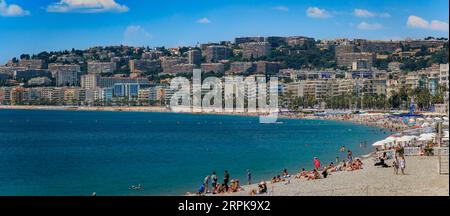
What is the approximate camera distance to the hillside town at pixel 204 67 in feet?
341

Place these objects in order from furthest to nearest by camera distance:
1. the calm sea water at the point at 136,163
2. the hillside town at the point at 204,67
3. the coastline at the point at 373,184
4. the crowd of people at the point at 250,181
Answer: the hillside town at the point at 204,67
the calm sea water at the point at 136,163
the crowd of people at the point at 250,181
the coastline at the point at 373,184

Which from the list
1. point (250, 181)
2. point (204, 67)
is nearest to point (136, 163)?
point (250, 181)

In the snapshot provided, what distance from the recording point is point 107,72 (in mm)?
130250

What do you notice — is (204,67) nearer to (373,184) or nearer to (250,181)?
(250,181)

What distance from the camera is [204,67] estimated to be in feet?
407

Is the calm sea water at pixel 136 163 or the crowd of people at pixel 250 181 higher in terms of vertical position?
the crowd of people at pixel 250 181

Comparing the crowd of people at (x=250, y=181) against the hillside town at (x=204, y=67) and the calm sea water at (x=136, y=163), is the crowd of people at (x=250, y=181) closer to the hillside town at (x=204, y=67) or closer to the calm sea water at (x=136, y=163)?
the calm sea water at (x=136, y=163)

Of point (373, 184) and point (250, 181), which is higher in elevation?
point (373, 184)

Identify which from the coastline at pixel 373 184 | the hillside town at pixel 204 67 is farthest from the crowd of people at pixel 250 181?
the hillside town at pixel 204 67

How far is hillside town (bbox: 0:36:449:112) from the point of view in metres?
104
